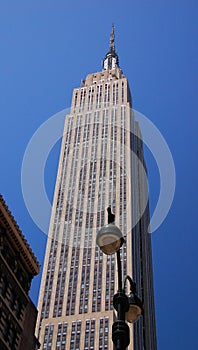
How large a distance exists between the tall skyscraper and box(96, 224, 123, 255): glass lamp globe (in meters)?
86.5

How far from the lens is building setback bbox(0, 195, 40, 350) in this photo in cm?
4096

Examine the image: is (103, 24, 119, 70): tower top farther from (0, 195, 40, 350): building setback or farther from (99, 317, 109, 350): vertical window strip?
(0, 195, 40, 350): building setback

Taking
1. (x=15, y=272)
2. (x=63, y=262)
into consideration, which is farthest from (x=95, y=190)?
(x=15, y=272)

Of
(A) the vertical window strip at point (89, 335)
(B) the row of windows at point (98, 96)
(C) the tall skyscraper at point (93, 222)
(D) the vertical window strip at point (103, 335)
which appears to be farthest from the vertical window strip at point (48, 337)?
(B) the row of windows at point (98, 96)

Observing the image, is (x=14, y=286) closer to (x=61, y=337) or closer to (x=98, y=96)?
(x=61, y=337)

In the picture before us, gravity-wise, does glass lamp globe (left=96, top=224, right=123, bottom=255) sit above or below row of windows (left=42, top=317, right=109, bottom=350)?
below

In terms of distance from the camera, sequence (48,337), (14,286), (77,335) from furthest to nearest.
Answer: (48,337)
(77,335)
(14,286)

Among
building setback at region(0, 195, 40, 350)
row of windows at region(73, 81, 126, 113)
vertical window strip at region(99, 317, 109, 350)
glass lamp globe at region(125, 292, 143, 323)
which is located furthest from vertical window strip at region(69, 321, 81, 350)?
glass lamp globe at region(125, 292, 143, 323)

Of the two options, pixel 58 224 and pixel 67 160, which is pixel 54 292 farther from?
pixel 67 160

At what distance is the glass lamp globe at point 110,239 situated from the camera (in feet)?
42.2

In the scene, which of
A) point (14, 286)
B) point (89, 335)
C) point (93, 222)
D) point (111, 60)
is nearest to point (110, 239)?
point (14, 286)

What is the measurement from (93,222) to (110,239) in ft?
351

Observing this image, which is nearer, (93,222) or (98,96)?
(93,222)

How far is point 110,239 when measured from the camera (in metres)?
12.9
